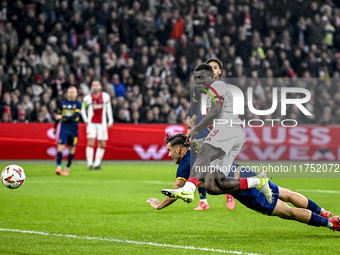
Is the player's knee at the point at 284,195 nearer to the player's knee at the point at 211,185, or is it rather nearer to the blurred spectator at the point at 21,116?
the player's knee at the point at 211,185

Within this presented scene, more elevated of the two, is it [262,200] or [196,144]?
[196,144]

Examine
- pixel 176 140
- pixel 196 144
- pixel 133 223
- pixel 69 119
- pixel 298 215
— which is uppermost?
pixel 176 140

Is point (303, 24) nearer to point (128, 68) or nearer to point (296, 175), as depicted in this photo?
point (128, 68)

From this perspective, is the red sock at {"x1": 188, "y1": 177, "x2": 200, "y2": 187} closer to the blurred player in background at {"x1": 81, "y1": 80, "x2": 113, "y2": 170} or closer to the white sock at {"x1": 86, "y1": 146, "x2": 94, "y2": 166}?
the blurred player in background at {"x1": 81, "y1": 80, "x2": 113, "y2": 170}

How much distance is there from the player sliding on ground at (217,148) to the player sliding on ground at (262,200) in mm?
92

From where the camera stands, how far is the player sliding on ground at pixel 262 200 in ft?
19.6

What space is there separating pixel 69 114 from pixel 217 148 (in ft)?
28.6

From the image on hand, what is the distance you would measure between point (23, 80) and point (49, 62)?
3.86 ft

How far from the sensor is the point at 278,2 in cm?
2331

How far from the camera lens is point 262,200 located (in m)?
5.96

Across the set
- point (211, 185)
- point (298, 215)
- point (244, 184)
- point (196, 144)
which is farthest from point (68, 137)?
point (298, 215)

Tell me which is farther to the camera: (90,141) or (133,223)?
(90,141)

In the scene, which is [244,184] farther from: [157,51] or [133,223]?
[157,51]

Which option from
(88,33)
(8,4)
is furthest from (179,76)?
(8,4)
